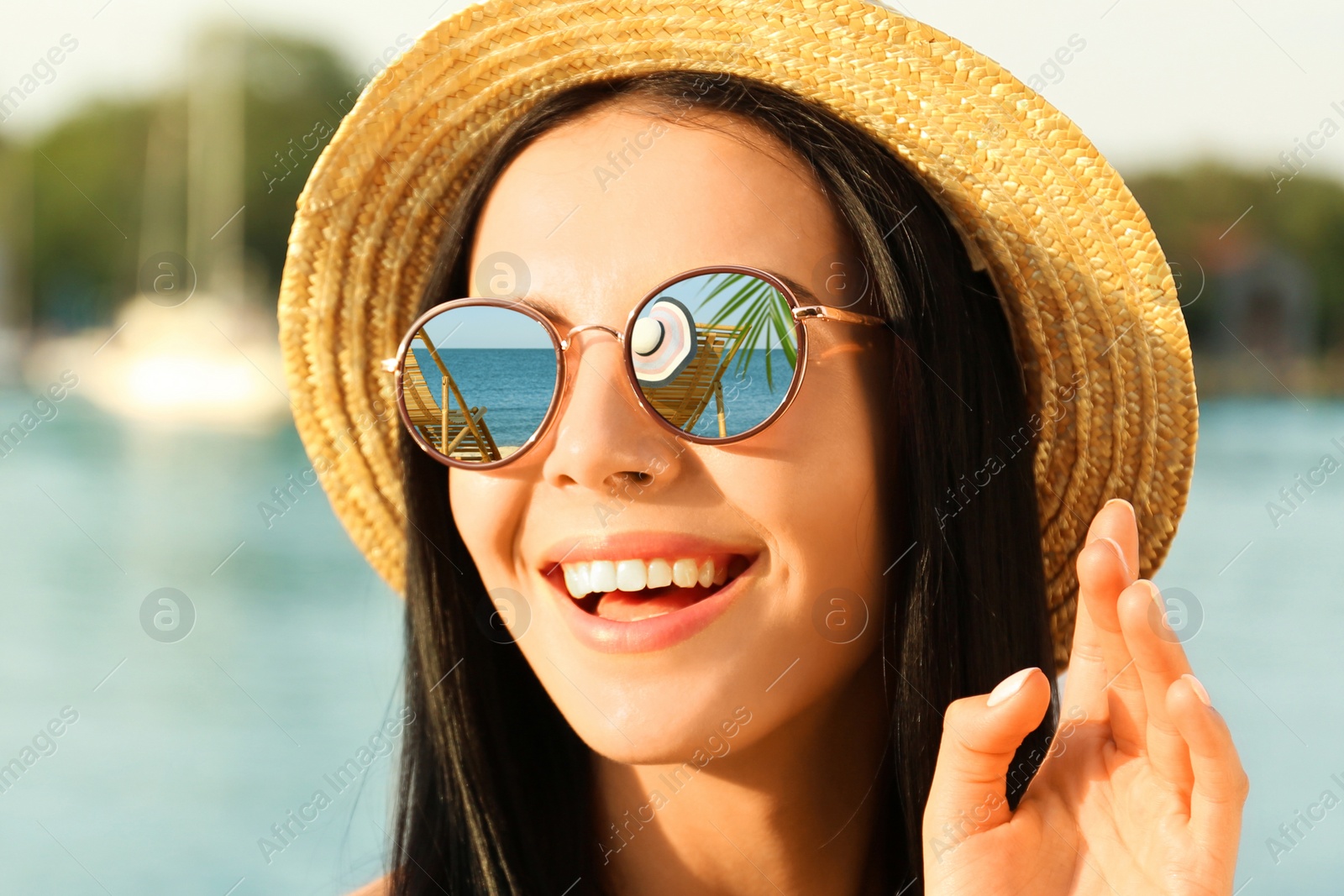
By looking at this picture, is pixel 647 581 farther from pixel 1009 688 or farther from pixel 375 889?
pixel 375 889

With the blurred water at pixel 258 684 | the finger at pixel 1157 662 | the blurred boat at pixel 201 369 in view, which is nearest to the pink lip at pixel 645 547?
the finger at pixel 1157 662

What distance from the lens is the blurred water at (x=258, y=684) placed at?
739cm

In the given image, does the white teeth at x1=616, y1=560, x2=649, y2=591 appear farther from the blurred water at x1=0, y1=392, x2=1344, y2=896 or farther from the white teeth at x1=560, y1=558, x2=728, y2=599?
the blurred water at x1=0, y1=392, x2=1344, y2=896

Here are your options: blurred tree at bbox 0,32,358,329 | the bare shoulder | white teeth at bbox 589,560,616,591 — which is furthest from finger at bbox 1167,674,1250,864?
blurred tree at bbox 0,32,358,329

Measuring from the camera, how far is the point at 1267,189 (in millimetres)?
35000

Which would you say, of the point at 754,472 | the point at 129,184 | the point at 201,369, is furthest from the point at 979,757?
the point at 129,184

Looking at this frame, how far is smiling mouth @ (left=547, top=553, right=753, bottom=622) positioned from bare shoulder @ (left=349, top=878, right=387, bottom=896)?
0.81m

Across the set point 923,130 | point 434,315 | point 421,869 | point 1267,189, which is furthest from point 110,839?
point 1267,189

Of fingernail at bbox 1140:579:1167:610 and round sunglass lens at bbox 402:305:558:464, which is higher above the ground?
round sunglass lens at bbox 402:305:558:464

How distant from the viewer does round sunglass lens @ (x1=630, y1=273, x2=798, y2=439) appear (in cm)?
169

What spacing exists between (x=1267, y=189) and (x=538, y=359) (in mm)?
38231

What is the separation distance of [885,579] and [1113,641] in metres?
0.53

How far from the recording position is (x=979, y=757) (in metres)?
1.45

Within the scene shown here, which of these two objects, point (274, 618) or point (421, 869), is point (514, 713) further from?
point (274, 618)
